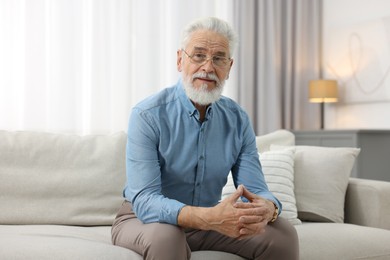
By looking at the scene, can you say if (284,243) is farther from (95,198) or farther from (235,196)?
(95,198)

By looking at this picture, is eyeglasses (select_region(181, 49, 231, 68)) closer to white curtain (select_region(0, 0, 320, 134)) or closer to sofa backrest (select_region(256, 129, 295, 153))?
sofa backrest (select_region(256, 129, 295, 153))

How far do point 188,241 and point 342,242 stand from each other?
2.21ft

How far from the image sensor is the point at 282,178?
275 cm

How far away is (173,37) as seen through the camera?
4.82 metres

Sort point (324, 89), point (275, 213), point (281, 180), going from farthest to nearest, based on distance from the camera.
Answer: point (324, 89) → point (281, 180) → point (275, 213)

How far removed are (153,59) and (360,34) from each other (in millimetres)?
1828

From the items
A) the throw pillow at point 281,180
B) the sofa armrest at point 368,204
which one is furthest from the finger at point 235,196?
the sofa armrest at point 368,204

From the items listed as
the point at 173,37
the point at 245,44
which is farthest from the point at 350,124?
the point at 173,37

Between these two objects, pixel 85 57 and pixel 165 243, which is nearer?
pixel 165 243

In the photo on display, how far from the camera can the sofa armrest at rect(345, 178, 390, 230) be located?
2719 mm

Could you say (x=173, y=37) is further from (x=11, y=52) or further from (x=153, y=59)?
(x=11, y=52)

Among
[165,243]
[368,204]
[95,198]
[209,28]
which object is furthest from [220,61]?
[368,204]

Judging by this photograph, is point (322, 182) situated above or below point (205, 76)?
below

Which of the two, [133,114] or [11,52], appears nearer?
[133,114]
